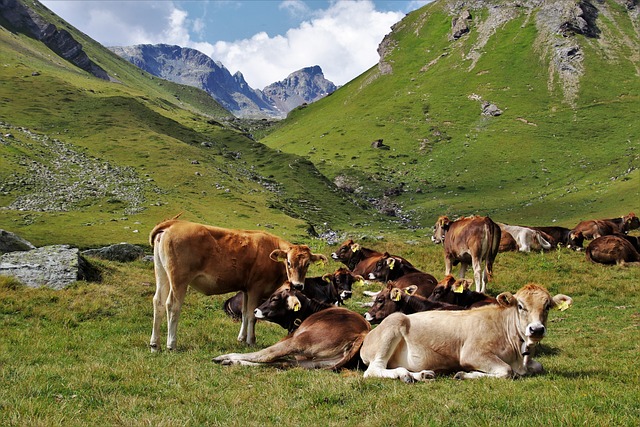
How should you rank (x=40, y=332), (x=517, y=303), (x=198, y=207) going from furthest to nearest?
(x=198, y=207) → (x=40, y=332) → (x=517, y=303)

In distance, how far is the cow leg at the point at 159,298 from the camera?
11.7 metres

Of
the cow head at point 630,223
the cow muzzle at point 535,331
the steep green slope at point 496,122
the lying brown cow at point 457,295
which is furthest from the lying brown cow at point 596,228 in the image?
the steep green slope at point 496,122

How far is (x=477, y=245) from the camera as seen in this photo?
62.7ft

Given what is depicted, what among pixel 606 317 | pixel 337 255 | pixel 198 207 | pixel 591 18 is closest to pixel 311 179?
pixel 198 207

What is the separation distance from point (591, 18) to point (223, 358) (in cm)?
17680

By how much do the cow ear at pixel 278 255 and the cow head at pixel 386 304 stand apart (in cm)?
261

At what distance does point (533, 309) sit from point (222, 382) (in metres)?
5.42

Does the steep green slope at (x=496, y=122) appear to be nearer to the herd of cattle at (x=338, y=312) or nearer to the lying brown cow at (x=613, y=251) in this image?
the lying brown cow at (x=613, y=251)

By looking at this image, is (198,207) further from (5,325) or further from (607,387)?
(607,387)

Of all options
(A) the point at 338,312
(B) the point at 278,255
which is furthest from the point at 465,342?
(B) the point at 278,255

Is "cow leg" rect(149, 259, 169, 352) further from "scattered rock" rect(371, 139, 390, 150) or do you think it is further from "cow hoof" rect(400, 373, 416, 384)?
"scattered rock" rect(371, 139, 390, 150)

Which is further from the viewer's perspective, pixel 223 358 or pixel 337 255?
pixel 337 255

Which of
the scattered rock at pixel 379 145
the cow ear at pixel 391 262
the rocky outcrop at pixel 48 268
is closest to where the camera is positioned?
the rocky outcrop at pixel 48 268

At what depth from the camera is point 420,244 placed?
31.9m
